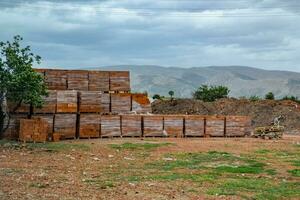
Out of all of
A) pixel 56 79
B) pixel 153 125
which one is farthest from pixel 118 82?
pixel 56 79

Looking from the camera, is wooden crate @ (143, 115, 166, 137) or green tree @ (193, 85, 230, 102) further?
green tree @ (193, 85, 230, 102)

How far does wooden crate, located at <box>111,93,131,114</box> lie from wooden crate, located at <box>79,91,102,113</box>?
219cm

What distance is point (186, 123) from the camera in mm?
29875

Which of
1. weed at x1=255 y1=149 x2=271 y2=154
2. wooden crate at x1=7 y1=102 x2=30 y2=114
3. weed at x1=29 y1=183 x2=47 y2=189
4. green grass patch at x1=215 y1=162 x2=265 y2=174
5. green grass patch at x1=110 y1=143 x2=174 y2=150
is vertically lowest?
green grass patch at x1=215 y1=162 x2=265 y2=174

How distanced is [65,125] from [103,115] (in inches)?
96.1

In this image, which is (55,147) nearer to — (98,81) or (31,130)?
(31,130)

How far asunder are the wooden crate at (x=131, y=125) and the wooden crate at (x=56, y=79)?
3.68 m

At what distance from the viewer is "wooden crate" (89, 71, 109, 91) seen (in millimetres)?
28744

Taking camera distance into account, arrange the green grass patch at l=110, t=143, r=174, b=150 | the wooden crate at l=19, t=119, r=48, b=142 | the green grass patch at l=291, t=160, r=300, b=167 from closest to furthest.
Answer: the green grass patch at l=291, t=160, r=300, b=167 → the green grass patch at l=110, t=143, r=174, b=150 → the wooden crate at l=19, t=119, r=48, b=142

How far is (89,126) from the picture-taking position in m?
26.9

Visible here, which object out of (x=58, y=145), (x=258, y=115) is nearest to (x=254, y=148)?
(x=58, y=145)

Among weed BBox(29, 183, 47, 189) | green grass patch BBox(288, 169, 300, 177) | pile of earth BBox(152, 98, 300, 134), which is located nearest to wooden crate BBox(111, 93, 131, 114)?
pile of earth BBox(152, 98, 300, 134)

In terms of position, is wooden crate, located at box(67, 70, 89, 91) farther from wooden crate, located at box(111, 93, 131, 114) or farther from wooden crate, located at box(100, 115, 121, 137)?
wooden crate, located at box(100, 115, 121, 137)

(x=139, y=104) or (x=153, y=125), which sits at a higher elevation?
(x=139, y=104)
